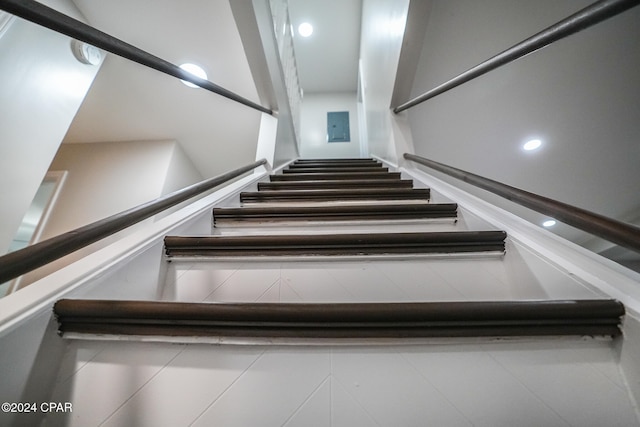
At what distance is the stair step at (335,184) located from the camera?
146 cm

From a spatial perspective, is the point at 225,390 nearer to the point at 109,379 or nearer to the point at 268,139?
the point at 109,379

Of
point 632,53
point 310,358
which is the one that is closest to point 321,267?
point 310,358

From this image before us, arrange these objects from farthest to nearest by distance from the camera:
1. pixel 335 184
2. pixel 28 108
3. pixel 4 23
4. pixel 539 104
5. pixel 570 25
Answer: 1. pixel 539 104
2. pixel 335 184
3. pixel 28 108
4. pixel 4 23
5. pixel 570 25

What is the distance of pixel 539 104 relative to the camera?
6.53ft

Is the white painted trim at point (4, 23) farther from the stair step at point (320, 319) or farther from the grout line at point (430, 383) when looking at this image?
the grout line at point (430, 383)

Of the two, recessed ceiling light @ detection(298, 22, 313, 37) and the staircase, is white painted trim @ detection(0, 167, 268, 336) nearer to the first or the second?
the staircase

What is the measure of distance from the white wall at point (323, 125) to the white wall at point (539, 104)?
2.49 meters

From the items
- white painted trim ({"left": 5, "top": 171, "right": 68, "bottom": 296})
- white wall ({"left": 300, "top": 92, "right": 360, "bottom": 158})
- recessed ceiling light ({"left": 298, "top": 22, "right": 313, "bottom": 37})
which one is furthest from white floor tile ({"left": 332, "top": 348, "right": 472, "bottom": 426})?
recessed ceiling light ({"left": 298, "top": 22, "right": 313, "bottom": 37})

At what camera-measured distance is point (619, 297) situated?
44 centimetres

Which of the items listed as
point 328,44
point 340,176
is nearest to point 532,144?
point 340,176

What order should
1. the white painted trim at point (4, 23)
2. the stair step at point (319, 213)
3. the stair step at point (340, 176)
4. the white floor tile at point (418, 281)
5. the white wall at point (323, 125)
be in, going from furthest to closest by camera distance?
the white wall at point (323, 125), the stair step at point (340, 176), the white painted trim at point (4, 23), the stair step at point (319, 213), the white floor tile at point (418, 281)

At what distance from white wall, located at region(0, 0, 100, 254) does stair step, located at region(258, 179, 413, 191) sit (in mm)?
1382

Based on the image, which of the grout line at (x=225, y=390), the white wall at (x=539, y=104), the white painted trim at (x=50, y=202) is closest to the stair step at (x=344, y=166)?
the white wall at (x=539, y=104)

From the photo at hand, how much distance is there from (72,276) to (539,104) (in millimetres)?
2985
